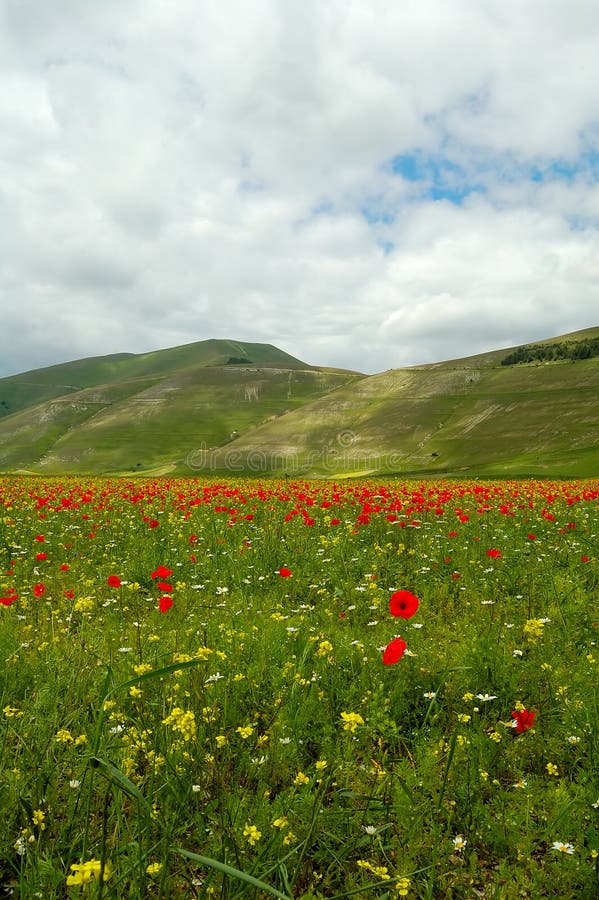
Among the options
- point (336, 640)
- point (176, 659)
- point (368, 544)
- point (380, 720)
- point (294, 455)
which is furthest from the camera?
point (294, 455)

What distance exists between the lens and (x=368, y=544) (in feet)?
31.2

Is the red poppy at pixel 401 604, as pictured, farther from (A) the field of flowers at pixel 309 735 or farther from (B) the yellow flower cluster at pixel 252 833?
(B) the yellow flower cluster at pixel 252 833

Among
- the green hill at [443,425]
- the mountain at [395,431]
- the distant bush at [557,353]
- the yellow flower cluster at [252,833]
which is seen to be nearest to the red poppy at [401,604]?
the yellow flower cluster at [252,833]

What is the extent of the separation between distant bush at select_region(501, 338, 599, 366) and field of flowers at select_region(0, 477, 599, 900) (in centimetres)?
13691

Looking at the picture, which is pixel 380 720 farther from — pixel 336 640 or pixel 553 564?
pixel 553 564

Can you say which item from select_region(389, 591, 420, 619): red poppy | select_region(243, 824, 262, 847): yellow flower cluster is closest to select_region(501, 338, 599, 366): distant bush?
select_region(389, 591, 420, 619): red poppy

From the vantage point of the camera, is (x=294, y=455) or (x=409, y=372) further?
(x=409, y=372)

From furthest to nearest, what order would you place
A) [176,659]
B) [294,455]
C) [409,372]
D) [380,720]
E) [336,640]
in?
1. [409,372]
2. [294,455]
3. [336,640]
4. [176,659]
5. [380,720]

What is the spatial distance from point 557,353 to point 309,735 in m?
151

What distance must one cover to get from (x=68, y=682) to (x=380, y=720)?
2509 mm

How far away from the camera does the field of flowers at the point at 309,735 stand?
264 cm

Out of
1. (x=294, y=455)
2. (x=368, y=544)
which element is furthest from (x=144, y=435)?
(x=368, y=544)

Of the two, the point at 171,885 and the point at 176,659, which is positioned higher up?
the point at 176,659

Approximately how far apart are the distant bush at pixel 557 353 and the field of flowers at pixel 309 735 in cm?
13691
